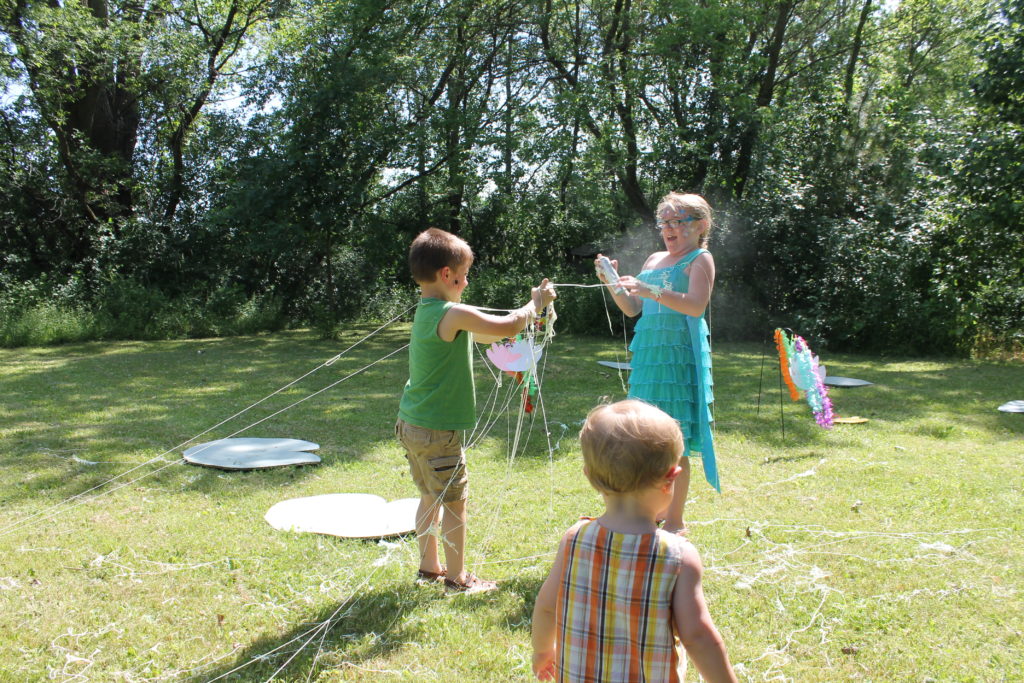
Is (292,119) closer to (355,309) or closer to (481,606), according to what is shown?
(355,309)

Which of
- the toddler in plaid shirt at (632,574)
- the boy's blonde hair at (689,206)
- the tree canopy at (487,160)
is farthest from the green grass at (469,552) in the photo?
the tree canopy at (487,160)

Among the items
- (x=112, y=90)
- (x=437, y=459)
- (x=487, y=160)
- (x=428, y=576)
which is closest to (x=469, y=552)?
(x=428, y=576)

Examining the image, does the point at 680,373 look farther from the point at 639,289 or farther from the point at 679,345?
the point at 639,289

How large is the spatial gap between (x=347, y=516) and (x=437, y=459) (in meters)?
1.16

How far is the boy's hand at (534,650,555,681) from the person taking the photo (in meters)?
1.53

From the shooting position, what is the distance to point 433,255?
265cm

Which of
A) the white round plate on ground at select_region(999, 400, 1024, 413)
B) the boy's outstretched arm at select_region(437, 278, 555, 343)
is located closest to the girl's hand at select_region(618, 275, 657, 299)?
the boy's outstretched arm at select_region(437, 278, 555, 343)

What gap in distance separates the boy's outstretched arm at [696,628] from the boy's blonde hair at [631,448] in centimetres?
16

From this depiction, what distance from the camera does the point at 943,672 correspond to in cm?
231

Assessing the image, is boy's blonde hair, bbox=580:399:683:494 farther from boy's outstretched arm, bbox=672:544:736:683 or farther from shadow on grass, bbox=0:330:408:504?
shadow on grass, bbox=0:330:408:504

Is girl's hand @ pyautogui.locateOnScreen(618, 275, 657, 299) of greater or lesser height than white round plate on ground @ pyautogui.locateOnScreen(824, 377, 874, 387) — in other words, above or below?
above

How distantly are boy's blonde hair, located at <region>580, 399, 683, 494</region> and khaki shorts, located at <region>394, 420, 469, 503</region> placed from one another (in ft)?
4.47

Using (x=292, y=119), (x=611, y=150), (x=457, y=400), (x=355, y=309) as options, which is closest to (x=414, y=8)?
(x=292, y=119)

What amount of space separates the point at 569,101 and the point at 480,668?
38.7ft
